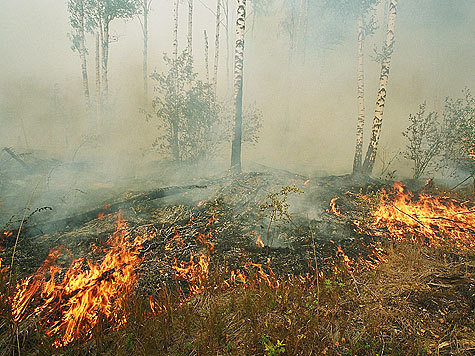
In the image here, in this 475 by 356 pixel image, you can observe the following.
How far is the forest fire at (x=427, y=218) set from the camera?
5203mm

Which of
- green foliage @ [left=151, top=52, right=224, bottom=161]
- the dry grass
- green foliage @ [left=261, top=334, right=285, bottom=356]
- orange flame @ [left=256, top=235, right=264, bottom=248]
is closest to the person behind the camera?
green foliage @ [left=261, top=334, right=285, bottom=356]

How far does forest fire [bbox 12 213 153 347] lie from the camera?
3.12 meters

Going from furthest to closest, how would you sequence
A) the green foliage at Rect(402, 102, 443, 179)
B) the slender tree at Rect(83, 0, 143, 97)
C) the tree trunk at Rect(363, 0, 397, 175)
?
1. the slender tree at Rect(83, 0, 143, 97)
2. the green foliage at Rect(402, 102, 443, 179)
3. the tree trunk at Rect(363, 0, 397, 175)

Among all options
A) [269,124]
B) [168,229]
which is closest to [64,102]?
[269,124]

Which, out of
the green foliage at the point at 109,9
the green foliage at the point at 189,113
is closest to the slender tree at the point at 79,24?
the green foliage at the point at 109,9

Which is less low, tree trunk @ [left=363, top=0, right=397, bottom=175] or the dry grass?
tree trunk @ [left=363, top=0, right=397, bottom=175]

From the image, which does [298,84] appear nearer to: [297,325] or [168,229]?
[168,229]

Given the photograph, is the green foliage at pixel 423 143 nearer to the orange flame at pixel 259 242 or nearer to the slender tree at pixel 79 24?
the orange flame at pixel 259 242

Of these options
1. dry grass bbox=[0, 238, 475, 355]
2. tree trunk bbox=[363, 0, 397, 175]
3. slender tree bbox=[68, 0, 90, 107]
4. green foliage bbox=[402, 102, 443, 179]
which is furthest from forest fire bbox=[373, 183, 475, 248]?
slender tree bbox=[68, 0, 90, 107]

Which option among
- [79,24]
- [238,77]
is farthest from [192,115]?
[79,24]

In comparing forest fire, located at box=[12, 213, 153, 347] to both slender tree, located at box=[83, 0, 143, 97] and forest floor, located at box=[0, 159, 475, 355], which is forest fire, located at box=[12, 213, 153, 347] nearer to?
forest floor, located at box=[0, 159, 475, 355]

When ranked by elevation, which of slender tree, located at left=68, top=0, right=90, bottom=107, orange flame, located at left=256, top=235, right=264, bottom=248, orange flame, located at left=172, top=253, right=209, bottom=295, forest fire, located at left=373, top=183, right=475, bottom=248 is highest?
slender tree, located at left=68, top=0, right=90, bottom=107

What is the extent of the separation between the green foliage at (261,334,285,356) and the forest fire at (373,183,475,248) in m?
4.00

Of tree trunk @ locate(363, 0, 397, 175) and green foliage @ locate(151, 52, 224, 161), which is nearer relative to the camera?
tree trunk @ locate(363, 0, 397, 175)
